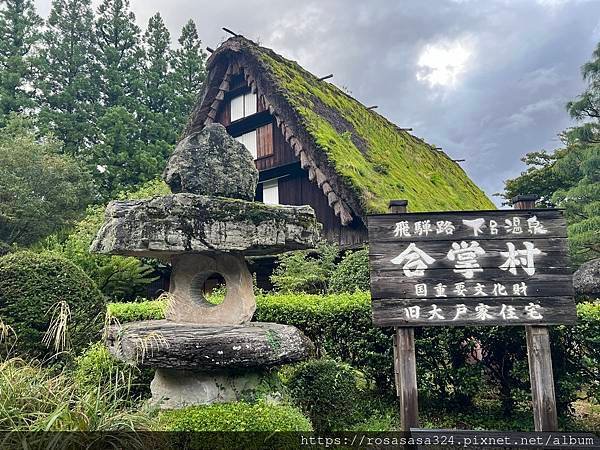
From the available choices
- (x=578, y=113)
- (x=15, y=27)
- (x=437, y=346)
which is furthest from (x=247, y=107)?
(x=15, y=27)

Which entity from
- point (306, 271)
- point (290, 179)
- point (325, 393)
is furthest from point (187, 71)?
point (325, 393)

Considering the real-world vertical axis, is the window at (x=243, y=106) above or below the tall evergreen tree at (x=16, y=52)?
below

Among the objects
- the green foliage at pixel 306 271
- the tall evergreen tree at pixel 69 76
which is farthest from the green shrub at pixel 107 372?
the tall evergreen tree at pixel 69 76

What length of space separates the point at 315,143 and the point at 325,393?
7.47 meters

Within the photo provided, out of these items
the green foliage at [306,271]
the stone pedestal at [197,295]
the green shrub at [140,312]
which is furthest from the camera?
the green foliage at [306,271]

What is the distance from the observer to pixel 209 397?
3977 millimetres

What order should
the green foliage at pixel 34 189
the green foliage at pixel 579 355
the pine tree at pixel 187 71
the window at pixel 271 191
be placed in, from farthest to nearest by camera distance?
the pine tree at pixel 187 71
the green foliage at pixel 34 189
the window at pixel 271 191
the green foliage at pixel 579 355

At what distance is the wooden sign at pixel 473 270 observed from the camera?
4348mm

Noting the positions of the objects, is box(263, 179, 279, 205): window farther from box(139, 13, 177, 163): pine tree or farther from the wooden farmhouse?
box(139, 13, 177, 163): pine tree

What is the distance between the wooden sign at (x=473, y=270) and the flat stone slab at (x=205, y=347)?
1.03m

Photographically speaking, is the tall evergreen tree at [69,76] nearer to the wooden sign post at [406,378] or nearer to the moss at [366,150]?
the moss at [366,150]

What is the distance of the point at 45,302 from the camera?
5754 mm

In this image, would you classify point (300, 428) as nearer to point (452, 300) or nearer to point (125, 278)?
point (452, 300)

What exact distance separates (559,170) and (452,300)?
10.4 m
